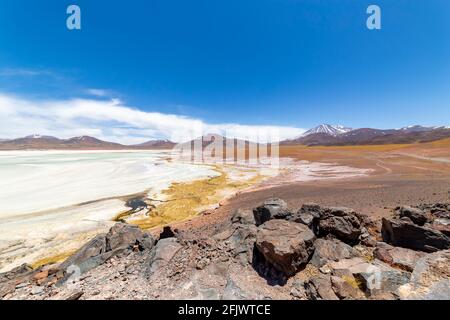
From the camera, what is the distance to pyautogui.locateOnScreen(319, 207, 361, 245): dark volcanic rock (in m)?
7.47

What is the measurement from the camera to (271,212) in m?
8.56

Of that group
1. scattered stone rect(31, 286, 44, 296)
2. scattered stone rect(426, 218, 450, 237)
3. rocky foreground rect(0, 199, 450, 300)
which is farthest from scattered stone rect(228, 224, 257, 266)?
scattered stone rect(426, 218, 450, 237)

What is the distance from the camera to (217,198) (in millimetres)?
22609

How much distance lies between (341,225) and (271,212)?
228 centimetres

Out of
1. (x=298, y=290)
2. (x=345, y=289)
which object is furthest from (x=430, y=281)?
(x=298, y=290)

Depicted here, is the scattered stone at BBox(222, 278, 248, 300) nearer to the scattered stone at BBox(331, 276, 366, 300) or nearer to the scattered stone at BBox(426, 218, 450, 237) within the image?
the scattered stone at BBox(331, 276, 366, 300)

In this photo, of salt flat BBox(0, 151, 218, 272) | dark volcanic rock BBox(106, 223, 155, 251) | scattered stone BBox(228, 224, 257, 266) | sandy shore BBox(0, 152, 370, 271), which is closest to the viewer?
scattered stone BBox(228, 224, 257, 266)

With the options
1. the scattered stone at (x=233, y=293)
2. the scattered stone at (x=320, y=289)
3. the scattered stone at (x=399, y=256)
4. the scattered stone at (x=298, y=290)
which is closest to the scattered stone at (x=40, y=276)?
the scattered stone at (x=233, y=293)

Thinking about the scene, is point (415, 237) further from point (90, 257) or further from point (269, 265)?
point (90, 257)

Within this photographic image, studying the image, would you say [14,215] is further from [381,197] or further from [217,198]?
[381,197]

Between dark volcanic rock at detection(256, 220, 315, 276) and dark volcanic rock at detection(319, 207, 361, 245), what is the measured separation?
4.43 ft

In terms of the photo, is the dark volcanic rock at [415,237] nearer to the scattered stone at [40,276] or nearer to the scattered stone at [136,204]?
the scattered stone at [40,276]
